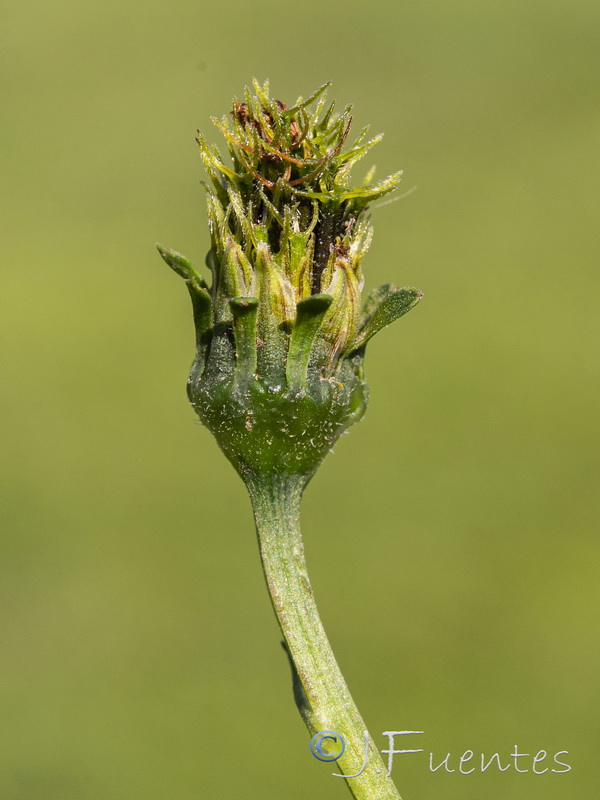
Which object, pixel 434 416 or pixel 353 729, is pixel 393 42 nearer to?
pixel 434 416

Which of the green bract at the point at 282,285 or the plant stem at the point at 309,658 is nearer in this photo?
the plant stem at the point at 309,658

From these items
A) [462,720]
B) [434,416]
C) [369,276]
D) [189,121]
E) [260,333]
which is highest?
[189,121]

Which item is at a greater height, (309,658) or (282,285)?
(282,285)

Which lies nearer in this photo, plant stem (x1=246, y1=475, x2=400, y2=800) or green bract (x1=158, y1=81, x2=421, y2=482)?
plant stem (x1=246, y1=475, x2=400, y2=800)

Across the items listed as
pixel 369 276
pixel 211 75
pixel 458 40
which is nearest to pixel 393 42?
pixel 458 40

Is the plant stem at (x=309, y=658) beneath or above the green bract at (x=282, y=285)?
beneath
